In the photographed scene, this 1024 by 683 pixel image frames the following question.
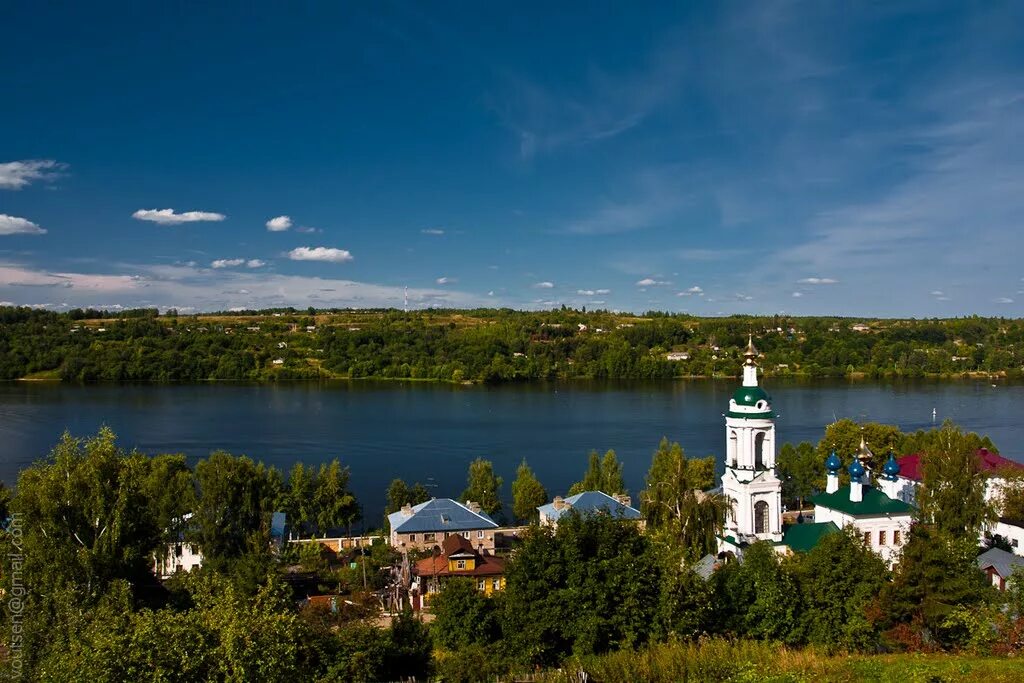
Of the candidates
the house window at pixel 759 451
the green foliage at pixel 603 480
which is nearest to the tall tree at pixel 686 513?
the house window at pixel 759 451

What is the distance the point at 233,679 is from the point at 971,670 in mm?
7035

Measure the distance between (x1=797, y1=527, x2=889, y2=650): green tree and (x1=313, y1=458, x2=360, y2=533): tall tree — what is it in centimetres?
1311

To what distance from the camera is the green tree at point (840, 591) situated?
31.5ft

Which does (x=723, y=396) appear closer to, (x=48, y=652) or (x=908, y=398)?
(x=908, y=398)

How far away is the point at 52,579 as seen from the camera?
31.5 ft

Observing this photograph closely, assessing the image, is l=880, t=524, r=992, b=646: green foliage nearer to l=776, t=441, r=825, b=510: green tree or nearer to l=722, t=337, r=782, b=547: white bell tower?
l=722, t=337, r=782, b=547: white bell tower

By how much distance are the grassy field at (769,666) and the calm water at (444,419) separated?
1623 centimetres

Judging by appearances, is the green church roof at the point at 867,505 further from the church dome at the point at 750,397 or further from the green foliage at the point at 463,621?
the green foliage at the point at 463,621

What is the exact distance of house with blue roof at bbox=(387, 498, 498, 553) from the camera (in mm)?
17203

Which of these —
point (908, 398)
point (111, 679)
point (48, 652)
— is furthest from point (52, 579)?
point (908, 398)

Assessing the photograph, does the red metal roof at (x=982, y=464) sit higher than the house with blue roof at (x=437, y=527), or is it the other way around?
the red metal roof at (x=982, y=464)

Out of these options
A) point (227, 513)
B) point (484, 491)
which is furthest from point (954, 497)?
point (227, 513)

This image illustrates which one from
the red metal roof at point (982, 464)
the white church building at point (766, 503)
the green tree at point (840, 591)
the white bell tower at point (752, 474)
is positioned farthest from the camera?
the red metal roof at point (982, 464)

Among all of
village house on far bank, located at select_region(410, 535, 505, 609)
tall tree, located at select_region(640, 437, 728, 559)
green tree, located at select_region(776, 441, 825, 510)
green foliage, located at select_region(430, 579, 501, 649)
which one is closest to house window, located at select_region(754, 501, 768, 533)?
tall tree, located at select_region(640, 437, 728, 559)
